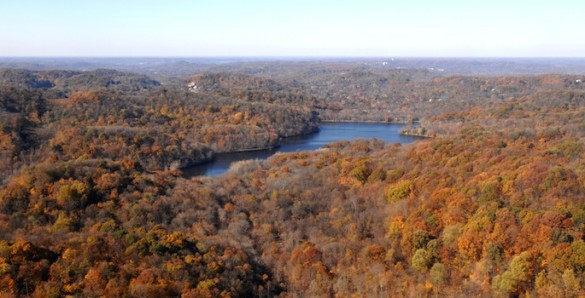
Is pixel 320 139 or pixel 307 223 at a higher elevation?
pixel 307 223

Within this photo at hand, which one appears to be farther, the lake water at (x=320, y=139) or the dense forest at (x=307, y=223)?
the lake water at (x=320, y=139)

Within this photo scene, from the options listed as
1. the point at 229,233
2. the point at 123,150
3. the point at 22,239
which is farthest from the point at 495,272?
the point at 123,150

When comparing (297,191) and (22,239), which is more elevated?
(22,239)

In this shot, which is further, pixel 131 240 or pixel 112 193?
pixel 112 193

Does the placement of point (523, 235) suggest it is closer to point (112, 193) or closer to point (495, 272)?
point (495, 272)

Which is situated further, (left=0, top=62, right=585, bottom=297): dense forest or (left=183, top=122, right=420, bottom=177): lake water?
(left=183, top=122, right=420, bottom=177): lake water

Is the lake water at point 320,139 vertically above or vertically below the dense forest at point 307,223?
below

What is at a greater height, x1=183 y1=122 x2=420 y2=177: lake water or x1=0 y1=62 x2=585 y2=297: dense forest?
x1=0 y1=62 x2=585 y2=297: dense forest

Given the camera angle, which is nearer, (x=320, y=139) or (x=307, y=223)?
(x=307, y=223)
